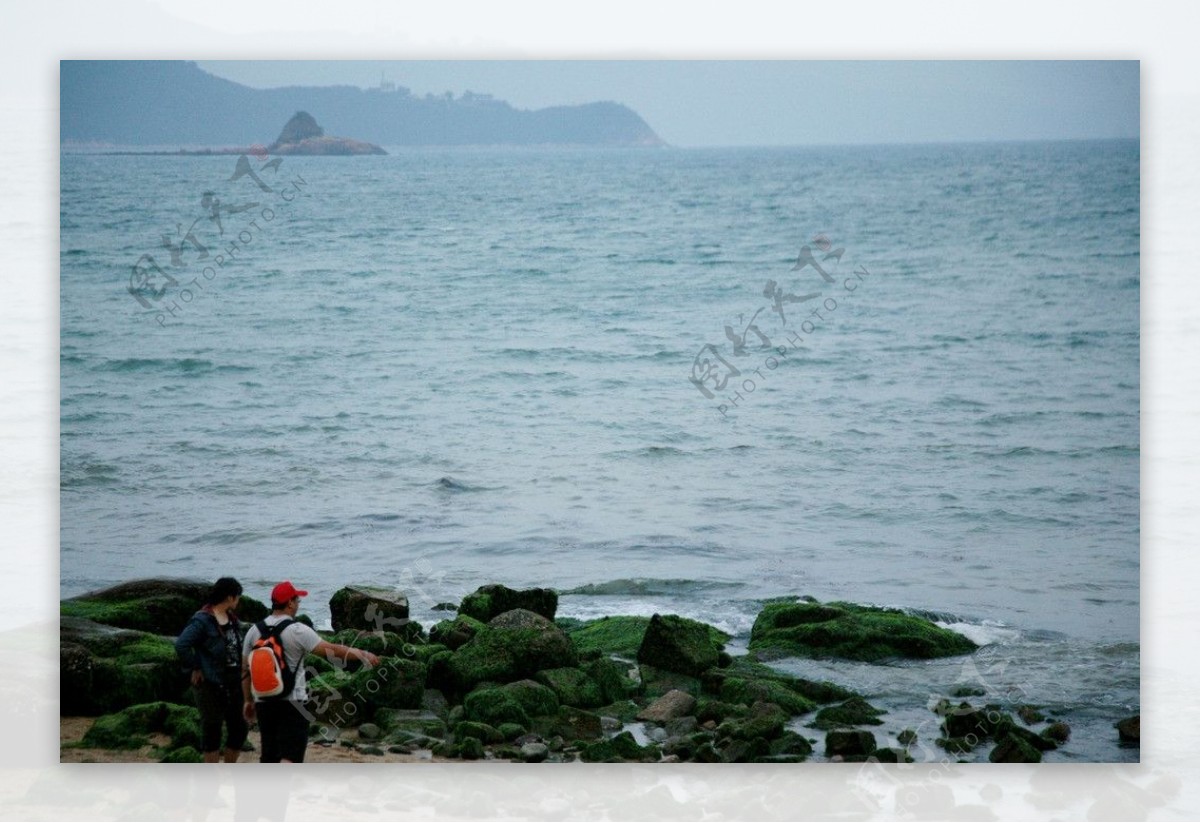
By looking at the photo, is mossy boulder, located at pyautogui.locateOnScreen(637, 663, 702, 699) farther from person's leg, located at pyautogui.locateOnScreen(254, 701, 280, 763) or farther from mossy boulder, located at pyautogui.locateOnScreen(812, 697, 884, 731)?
person's leg, located at pyautogui.locateOnScreen(254, 701, 280, 763)

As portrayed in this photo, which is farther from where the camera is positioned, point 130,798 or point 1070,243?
point 1070,243

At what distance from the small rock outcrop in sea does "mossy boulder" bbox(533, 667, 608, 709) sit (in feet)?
10.3

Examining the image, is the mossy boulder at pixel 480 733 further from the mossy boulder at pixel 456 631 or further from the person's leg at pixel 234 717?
the person's leg at pixel 234 717

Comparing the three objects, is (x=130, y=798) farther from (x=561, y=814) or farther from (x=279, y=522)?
(x=561, y=814)

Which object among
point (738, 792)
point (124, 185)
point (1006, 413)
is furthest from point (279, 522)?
point (1006, 413)

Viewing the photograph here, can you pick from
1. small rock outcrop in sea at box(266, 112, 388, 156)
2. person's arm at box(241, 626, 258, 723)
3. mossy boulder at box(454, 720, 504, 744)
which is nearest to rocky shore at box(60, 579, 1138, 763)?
mossy boulder at box(454, 720, 504, 744)

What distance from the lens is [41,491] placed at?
8477mm

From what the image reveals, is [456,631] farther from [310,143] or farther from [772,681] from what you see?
[310,143]

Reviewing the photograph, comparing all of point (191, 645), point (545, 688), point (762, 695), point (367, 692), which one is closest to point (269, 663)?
point (191, 645)

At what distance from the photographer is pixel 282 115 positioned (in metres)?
8.73

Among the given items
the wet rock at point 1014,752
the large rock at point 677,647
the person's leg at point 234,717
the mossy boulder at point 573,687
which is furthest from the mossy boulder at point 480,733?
the wet rock at point 1014,752

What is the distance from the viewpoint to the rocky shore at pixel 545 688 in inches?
327

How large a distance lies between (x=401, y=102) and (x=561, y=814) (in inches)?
157

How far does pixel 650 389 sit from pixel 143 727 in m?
3.33
